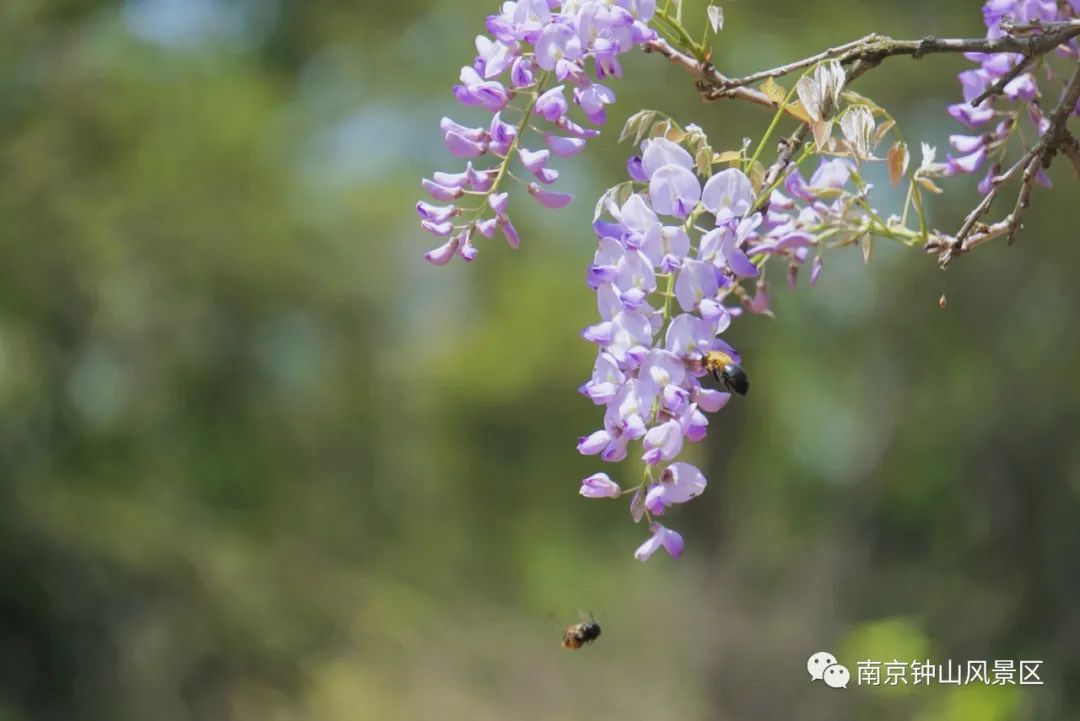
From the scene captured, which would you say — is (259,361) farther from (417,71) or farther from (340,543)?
(417,71)

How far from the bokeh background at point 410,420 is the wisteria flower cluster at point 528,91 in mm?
2560

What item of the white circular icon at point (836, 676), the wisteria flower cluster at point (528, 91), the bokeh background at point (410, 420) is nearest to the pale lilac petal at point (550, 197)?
the wisteria flower cluster at point (528, 91)

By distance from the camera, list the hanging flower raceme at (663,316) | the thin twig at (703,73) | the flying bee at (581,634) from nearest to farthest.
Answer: the hanging flower raceme at (663,316), the thin twig at (703,73), the flying bee at (581,634)

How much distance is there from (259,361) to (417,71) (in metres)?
1.87

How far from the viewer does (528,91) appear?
2.41ft

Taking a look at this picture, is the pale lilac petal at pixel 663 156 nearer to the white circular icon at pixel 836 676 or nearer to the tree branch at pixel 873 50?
the tree branch at pixel 873 50

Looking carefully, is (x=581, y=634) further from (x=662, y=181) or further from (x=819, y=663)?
(x=662, y=181)

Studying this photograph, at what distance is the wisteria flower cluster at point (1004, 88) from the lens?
2.71 ft

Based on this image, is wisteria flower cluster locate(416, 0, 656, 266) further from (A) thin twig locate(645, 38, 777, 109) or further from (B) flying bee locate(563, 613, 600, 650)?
(B) flying bee locate(563, 613, 600, 650)

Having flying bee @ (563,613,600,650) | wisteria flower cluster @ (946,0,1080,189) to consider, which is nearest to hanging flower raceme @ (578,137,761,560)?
wisteria flower cluster @ (946,0,1080,189)

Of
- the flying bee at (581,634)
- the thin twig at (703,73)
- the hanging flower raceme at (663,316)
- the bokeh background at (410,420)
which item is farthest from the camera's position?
the bokeh background at (410,420)

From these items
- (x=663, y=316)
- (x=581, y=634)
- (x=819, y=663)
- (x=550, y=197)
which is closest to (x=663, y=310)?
(x=663, y=316)

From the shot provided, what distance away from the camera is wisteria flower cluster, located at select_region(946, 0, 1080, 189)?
0.83 m

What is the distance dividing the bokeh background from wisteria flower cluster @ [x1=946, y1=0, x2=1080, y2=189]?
2325 millimetres
